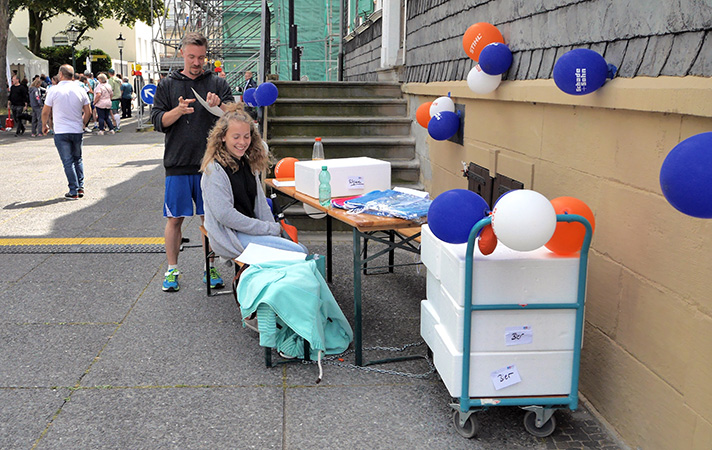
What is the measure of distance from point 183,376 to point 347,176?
1.91 metres

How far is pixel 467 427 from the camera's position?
3248 millimetres

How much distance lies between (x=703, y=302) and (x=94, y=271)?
16.7 ft

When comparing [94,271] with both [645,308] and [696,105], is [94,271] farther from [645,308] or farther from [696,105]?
[696,105]

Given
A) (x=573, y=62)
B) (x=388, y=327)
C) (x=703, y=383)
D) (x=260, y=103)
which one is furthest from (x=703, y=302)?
(x=260, y=103)

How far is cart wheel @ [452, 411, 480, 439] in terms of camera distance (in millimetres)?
3211

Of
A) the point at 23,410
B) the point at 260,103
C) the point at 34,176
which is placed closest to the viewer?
the point at 23,410

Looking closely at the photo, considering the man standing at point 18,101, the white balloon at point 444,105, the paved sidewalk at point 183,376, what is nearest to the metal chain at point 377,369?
the paved sidewalk at point 183,376

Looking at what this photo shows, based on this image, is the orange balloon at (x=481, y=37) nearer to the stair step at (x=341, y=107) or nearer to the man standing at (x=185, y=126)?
the man standing at (x=185, y=126)

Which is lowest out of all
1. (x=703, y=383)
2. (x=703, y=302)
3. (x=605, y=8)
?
(x=703, y=383)

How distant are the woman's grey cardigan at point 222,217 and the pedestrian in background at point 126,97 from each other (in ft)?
71.4

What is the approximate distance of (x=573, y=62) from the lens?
3277 mm

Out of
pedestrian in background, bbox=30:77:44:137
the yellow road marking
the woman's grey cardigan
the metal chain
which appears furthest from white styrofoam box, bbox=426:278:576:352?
pedestrian in background, bbox=30:77:44:137

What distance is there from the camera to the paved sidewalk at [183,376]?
3.26m

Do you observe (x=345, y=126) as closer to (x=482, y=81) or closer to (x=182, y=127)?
(x=182, y=127)
